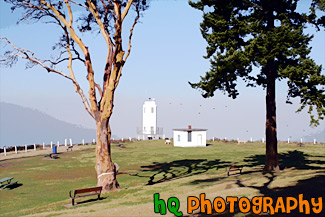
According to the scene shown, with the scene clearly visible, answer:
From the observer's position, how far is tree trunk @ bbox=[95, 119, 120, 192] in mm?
19953

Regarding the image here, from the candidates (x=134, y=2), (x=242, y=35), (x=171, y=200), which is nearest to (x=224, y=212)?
(x=171, y=200)

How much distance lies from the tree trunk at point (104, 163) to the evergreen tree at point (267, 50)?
26.4 ft

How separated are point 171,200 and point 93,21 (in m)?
16.7

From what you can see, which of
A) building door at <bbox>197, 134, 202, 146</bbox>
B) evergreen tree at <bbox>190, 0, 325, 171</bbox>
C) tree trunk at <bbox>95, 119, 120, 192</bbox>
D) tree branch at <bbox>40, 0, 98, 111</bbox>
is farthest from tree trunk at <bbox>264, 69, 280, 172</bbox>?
building door at <bbox>197, 134, 202, 146</bbox>

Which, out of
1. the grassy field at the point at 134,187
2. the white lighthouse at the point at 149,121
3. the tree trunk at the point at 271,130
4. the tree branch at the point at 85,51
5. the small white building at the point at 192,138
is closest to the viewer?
the grassy field at the point at 134,187

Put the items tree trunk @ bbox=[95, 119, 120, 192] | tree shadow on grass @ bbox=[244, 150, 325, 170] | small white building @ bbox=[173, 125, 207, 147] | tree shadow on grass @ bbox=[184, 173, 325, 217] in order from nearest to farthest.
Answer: tree shadow on grass @ bbox=[184, 173, 325, 217] → tree trunk @ bbox=[95, 119, 120, 192] → tree shadow on grass @ bbox=[244, 150, 325, 170] → small white building @ bbox=[173, 125, 207, 147]

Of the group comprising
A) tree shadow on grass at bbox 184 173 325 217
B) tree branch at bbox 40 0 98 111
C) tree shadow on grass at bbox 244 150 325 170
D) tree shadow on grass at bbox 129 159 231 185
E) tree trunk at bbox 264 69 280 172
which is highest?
tree branch at bbox 40 0 98 111

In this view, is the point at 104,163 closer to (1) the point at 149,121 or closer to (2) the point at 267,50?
(2) the point at 267,50

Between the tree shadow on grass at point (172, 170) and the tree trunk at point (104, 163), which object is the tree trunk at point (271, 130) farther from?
the tree trunk at point (104, 163)

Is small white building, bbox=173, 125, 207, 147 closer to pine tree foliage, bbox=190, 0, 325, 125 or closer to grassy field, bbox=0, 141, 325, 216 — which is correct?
grassy field, bbox=0, 141, 325, 216

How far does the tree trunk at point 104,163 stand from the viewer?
1995 cm

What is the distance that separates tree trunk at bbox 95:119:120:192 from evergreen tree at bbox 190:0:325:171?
317 inches

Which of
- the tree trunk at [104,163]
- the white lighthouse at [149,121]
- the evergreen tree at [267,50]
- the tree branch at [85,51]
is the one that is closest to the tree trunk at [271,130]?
the evergreen tree at [267,50]

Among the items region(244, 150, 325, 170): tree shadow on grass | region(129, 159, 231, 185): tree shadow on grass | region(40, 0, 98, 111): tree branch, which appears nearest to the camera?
region(40, 0, 98, 111): tree branch
